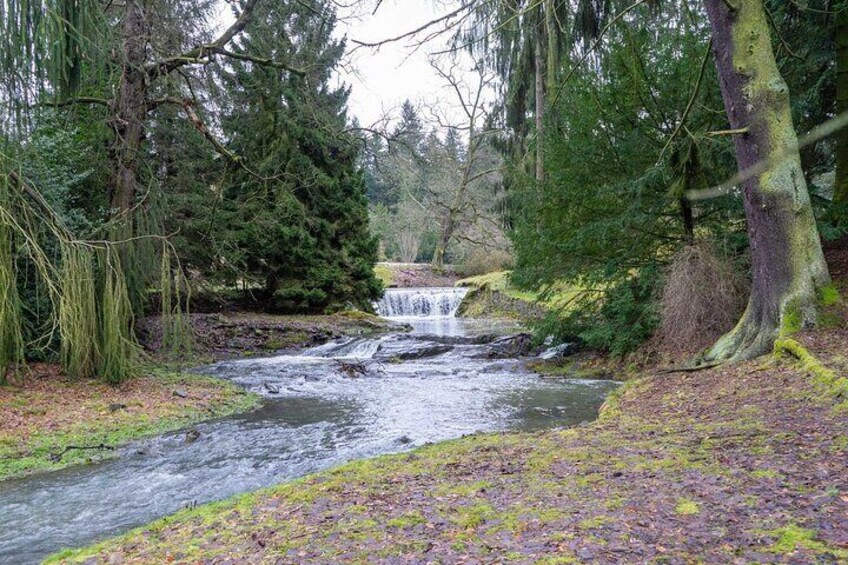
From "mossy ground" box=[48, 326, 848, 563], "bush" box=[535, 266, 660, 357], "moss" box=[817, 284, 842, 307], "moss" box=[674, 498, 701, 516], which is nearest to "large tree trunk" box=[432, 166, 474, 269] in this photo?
"bush" box=[535, 266, 660, 357]

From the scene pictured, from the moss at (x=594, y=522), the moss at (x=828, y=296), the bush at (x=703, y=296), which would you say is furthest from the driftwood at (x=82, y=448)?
the moss at (x=828, y=296)

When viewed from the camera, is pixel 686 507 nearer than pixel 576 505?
Yes

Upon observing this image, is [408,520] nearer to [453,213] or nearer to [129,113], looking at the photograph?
[129,113]

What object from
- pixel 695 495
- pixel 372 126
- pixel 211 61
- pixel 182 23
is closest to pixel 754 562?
pixel 695 495

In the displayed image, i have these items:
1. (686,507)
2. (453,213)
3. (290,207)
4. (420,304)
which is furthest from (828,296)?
(453,213)

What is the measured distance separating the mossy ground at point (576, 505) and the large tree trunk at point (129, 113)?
236 inches

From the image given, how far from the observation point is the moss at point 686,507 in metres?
2.59

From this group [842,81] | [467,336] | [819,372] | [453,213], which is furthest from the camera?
[453,213]

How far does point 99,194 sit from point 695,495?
33.2 ft

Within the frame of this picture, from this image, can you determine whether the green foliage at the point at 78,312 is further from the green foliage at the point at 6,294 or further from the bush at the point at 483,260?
the bush at the point at 483,260

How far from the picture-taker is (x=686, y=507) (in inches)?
105

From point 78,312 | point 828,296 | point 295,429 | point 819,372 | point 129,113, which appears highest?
point 129,113

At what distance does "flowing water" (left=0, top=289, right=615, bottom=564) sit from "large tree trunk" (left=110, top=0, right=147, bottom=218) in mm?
3344

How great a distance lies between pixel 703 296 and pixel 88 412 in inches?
291
